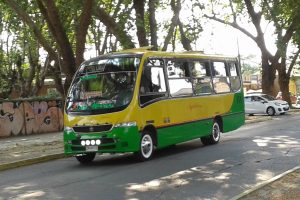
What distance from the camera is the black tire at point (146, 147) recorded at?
12.8 meters

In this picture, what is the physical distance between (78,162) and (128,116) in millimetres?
2316

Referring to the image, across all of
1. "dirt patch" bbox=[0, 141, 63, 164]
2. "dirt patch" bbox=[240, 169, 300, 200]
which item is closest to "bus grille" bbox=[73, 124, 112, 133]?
"dirt patch" bbox=[0, 141, 63, 164]

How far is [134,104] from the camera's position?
12.4 meters

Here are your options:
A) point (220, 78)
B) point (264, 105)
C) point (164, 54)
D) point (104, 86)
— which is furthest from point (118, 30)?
point (264, 105)

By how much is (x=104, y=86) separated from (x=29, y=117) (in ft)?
47.3

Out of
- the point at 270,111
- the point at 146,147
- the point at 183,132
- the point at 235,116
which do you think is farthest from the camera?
the point at 270,111

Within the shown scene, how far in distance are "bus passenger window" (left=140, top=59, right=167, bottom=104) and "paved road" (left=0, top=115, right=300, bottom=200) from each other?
1.61 metres

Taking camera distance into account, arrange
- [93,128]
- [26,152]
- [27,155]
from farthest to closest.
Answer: [26,152], [27,155], [93,128]

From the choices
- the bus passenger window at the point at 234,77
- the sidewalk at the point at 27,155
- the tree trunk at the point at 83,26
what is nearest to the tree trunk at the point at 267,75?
the bus passenger window at the point at 234,77

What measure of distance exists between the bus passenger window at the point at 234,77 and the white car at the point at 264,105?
54.2ft

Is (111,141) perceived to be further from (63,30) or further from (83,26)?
(63,30)

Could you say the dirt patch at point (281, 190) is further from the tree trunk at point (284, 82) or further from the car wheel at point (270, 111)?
the tree trunk at point (284, 82)

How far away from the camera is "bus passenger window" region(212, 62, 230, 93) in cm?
1691

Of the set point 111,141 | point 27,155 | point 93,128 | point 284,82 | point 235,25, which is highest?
point 235,25
